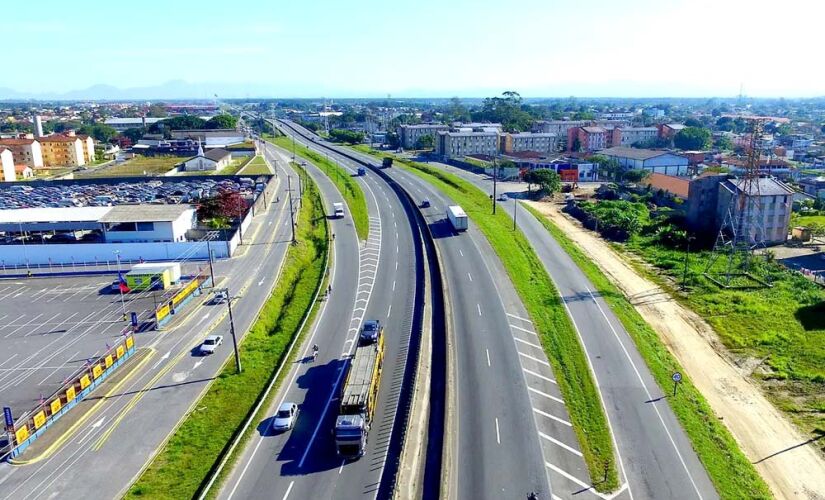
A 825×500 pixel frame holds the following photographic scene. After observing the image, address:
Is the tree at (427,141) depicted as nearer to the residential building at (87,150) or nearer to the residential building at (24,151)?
the residential building at (87,150)

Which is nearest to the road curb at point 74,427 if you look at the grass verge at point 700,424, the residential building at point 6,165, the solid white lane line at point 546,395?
→ the solid white lane line at point 546,395

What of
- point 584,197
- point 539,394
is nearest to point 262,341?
point 539,394

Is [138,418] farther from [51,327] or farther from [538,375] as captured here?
[538,375]

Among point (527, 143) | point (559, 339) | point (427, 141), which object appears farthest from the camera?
point (427, 141)

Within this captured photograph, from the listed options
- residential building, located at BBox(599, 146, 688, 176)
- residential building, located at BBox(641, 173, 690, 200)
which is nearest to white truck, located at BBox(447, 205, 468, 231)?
residential building, located at BBox(641, 173, 690, 200)

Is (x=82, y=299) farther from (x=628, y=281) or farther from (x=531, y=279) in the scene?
(x=628, y=281)

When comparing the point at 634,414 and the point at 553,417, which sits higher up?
the point at 553,417

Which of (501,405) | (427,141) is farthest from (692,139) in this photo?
(501,405)
